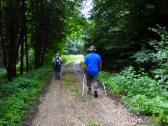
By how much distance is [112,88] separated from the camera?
51.4 feet

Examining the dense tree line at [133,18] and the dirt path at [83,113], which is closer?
the dirt path at [83,113]

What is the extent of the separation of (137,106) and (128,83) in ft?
12.3

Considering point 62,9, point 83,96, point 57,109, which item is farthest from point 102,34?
point 57,109

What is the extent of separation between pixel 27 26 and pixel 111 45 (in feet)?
40.0

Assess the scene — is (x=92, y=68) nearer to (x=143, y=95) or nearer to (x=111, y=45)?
(x=143, y=95)

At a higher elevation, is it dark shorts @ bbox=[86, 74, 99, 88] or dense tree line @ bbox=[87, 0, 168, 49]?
dense tree line @ bbox=[87, 0, 168, 49]

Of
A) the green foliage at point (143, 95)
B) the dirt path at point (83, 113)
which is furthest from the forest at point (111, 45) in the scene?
the dirt path at point (83, 113)

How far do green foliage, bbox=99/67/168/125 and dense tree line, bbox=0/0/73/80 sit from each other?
10970mm

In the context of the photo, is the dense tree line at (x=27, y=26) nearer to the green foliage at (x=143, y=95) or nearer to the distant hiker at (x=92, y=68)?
the green foliage at (x=143, y=95)

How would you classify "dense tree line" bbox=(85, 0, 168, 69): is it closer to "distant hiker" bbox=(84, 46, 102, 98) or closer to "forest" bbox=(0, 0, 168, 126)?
"forest" bbox=(0, 0, 168, 126)

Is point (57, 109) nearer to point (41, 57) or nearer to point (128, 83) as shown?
point (128, 83)

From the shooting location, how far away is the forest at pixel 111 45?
11.5 m

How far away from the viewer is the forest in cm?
1149

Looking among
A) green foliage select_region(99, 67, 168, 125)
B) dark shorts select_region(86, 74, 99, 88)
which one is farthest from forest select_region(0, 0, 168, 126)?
dark shorts select_region(86, 74, 99, 88)
